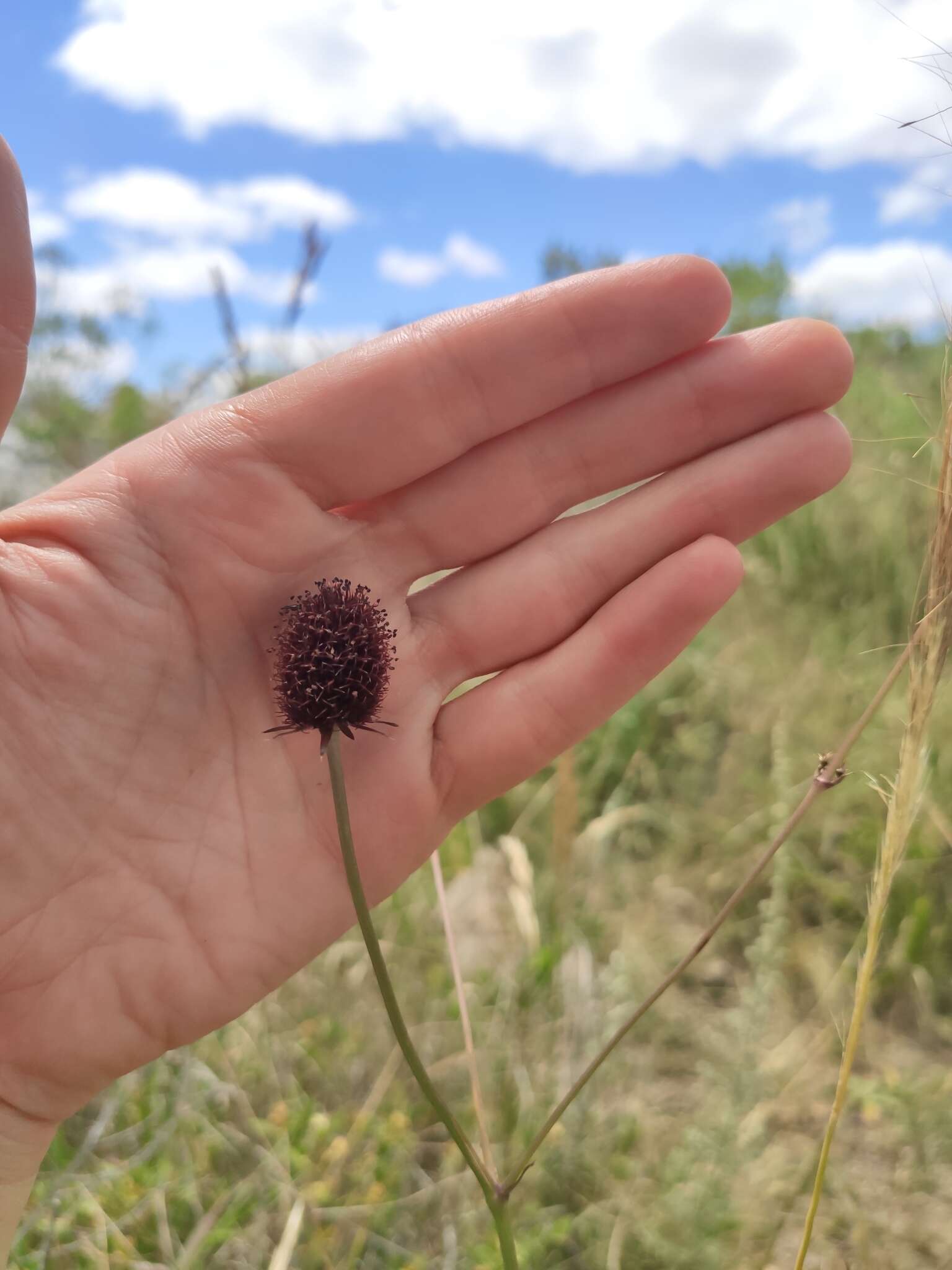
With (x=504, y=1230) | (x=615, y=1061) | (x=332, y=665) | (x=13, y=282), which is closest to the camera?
(x=504, y=1230)

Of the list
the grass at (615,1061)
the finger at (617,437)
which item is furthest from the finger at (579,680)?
the grass at (615,1061)

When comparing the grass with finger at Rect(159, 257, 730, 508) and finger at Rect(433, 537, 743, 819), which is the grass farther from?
finger at Rect(159, 257, 730, 508)

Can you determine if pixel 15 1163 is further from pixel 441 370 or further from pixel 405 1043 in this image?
pixel 441 370

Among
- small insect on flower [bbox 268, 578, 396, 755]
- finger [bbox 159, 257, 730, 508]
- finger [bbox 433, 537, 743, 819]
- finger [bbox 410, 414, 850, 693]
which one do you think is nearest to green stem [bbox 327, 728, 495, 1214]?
small insect on flower [bbox 268, 578, 396, 755]

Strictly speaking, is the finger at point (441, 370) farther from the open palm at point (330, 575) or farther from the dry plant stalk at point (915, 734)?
the dry plant stalk at point (915, 734)

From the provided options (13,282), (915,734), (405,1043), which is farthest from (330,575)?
(915,734)
